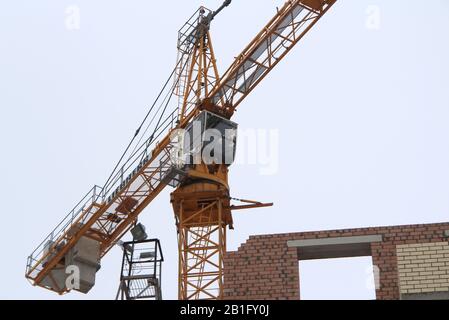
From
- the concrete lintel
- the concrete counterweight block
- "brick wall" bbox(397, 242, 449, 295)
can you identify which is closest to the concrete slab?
the concrete lintel

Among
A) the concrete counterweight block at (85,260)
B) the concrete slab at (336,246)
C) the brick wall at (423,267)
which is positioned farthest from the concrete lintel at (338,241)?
the concrete counterweight block at (85,260)

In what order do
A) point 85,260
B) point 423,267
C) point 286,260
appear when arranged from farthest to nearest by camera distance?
point 85,260 < point 286,260 < point 423,267

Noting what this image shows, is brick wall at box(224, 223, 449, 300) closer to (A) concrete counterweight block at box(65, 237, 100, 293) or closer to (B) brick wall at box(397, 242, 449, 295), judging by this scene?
(B) brick wall at box(397, 242, 449, 295)

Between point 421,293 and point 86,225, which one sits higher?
point 86,225

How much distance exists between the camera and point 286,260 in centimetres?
1856

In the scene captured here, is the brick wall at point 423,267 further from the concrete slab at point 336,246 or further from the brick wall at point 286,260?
the concrete slab at point 336,246

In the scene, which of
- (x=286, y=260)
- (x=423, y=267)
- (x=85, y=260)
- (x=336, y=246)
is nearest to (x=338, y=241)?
(x=336, y=246)

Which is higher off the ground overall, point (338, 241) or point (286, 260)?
point (338, 241)

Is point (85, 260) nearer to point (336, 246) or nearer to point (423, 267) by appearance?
point (336, 246)

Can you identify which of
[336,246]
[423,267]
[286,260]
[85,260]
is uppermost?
[85,260]

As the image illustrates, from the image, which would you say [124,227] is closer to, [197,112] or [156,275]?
[197,112]
